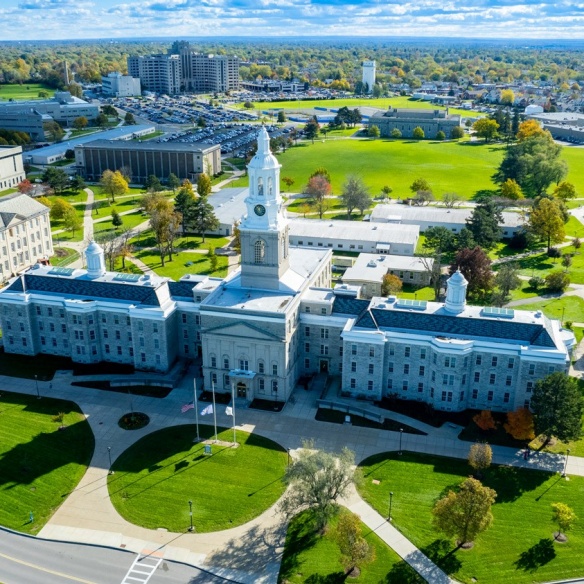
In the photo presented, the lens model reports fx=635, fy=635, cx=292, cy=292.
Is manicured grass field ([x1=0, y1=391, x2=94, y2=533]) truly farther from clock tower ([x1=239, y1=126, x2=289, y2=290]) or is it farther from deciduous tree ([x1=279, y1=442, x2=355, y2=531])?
clock tower ([x1=239, y1=126, x2=289, y2=290])

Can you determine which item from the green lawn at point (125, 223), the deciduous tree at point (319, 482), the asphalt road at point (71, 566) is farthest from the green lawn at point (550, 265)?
the asphalt road at point (71, 566)

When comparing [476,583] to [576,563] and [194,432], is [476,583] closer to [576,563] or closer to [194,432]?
[576,563]

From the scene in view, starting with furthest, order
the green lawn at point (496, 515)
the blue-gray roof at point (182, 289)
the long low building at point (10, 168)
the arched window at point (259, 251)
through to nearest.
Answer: the long low building at point (10, 168), the blue-gray roof at point (182, 289), the arched window at point (259, 251), the green lawn at point (496, 515)

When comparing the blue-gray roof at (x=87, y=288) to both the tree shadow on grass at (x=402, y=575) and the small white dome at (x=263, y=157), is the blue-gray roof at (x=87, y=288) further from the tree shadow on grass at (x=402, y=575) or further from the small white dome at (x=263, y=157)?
the tree shadow on grass at (x=402, y=575)

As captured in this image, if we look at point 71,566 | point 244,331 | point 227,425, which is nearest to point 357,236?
point 244,331

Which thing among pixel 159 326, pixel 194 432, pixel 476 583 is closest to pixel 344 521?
pixel 476 583

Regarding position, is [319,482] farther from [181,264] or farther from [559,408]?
[181,264]
